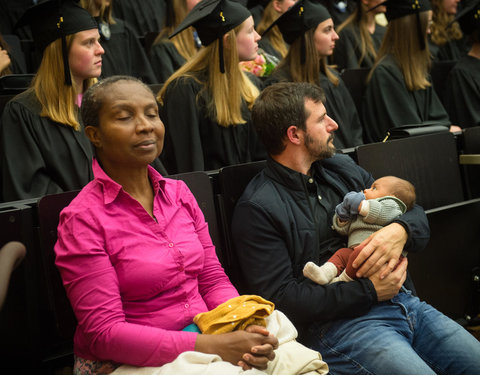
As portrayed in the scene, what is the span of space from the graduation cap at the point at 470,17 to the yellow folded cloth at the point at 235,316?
12.6 feet

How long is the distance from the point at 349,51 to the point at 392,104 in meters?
1.22

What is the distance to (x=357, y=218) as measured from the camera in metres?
2.24

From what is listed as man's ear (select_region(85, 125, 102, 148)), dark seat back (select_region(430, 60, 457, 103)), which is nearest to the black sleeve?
man's ear (select_region(85, 125, 102, 148))

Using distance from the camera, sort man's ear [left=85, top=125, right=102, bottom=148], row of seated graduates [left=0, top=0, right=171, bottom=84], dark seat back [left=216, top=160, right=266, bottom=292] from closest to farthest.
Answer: man's ear [left=85, top=125, right=102, bottom=148]
dark seat back [left=216, top=160, right=266, bottom=292]
row of seated graduates [left=0, top=0, right=171, bottom=84]

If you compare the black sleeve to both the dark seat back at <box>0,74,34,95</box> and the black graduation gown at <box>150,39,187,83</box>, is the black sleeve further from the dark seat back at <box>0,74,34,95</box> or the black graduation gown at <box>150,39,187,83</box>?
the black graduation gown at <box>150,39,187,83</box>

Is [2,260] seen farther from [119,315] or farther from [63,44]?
[63,44]

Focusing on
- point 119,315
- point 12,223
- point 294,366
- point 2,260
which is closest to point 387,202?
point 294,366

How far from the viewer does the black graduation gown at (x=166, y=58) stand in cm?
455

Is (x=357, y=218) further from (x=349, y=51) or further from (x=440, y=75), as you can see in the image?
(x=349, y=51)

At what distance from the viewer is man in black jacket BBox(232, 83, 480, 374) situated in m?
1.97

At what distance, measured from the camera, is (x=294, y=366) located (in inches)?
65.8

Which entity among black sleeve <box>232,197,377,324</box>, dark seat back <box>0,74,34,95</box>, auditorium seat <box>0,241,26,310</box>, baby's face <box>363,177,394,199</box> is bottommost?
black sleeve <box>232,197,377,324</box>

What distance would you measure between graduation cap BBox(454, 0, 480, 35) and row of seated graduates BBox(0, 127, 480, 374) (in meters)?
1.90

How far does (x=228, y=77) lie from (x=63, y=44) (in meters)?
0.94
